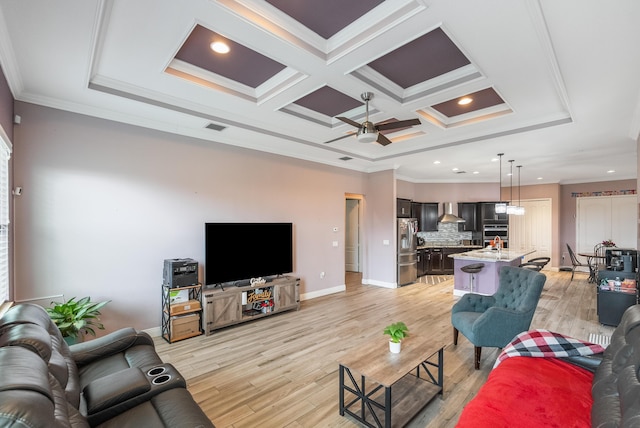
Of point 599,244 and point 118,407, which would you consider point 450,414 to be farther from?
point 599,244

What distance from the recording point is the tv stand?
423 centimetres

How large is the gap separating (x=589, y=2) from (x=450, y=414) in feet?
10.3

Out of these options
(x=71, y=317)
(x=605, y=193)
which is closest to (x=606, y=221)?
(x=605, y=193)

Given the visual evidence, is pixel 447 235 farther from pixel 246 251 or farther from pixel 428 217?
pixel 246 251

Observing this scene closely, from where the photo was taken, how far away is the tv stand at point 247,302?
4234 mm

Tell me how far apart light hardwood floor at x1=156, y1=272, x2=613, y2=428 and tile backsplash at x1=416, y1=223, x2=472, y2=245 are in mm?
3348

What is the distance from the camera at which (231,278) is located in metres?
4.62

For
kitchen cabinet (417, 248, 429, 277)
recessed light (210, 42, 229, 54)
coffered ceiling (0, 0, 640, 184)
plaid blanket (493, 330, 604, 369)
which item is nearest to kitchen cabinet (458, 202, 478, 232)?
kitchen cabinet (417, 248, 429, 277)

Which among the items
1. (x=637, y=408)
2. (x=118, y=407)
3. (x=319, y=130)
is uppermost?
(x=319, y=130)

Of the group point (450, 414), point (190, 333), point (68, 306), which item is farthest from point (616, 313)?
point (68, 306)

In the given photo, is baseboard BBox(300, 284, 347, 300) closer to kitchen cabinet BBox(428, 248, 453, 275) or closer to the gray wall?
kitchen cabinet BBox(428, 248, 453, 275)

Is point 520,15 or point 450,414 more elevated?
point 520,15

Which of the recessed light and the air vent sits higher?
the recessed light

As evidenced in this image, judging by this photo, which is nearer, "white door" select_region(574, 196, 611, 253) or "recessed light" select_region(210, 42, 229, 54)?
"recessed light" select_region(210, 42, 229, 54)
